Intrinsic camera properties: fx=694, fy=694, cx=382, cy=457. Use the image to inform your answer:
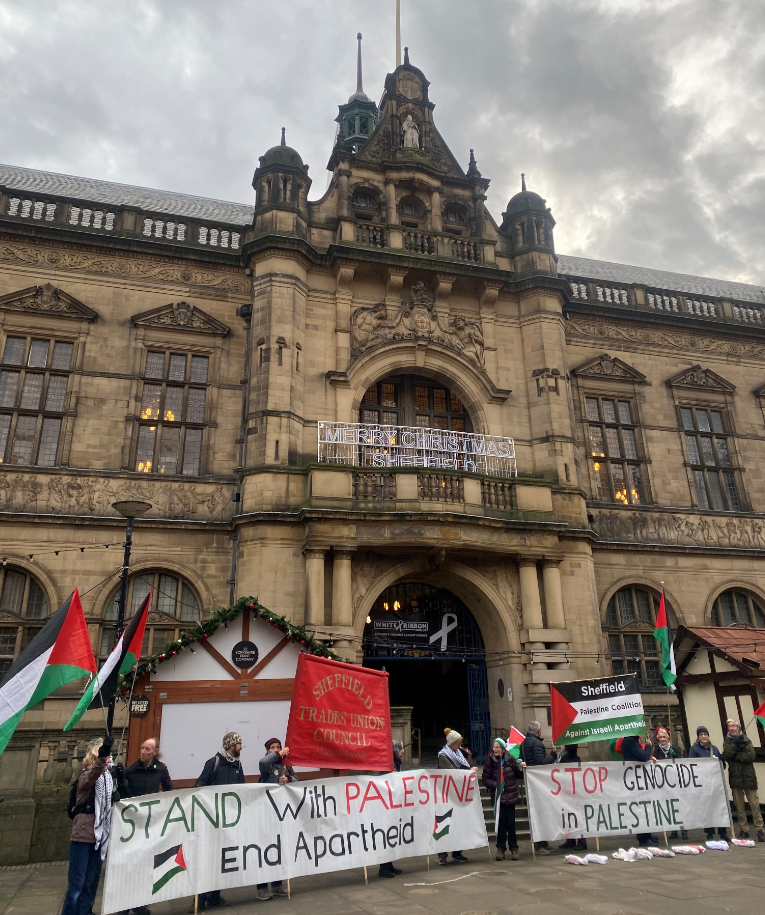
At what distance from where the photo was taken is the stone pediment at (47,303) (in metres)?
18.0

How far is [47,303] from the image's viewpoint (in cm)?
1827

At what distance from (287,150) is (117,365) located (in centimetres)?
808

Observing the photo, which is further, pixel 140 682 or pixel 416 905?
pixel 140 682

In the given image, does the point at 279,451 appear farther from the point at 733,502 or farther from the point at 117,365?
the point at 733,502

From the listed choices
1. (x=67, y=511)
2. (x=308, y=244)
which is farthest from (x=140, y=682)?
(x=308, y=244)

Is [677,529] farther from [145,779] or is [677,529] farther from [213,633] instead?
[145,779]

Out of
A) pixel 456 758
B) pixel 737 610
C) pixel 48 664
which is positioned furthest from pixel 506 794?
pixel 737 610

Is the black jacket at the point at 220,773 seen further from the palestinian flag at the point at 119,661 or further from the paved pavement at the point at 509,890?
the palestinian flag at the point at 119,661

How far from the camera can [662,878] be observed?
8.78 metres

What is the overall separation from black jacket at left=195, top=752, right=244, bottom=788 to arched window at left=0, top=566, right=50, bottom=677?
8.78 m

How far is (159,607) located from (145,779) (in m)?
8.18

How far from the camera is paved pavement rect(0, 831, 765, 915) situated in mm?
7559

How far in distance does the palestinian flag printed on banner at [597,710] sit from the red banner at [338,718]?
3.53 m

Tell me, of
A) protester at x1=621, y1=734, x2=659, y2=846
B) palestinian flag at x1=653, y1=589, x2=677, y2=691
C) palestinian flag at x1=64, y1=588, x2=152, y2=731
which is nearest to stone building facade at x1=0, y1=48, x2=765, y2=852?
palestinian flag at x1=653, y1=589, x2=677, y2=691
